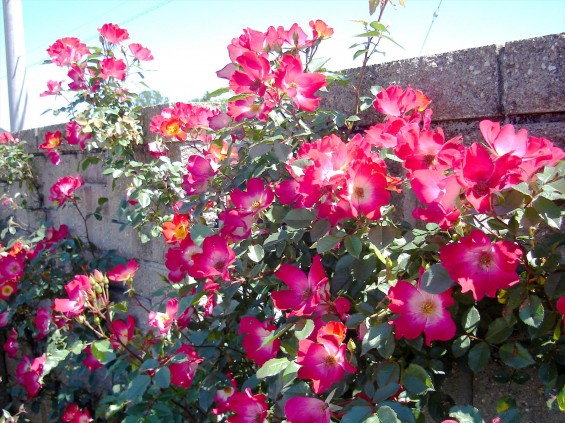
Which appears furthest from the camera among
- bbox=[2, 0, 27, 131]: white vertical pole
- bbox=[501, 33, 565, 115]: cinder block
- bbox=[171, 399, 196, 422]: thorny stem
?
bbox=[2, 0, 27, 131]: white vertical pole

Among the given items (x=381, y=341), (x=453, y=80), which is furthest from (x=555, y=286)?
(x=453, y=80)

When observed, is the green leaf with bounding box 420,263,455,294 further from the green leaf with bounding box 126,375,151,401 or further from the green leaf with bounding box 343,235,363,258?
the green leaf with bounding box 126,375,151,401

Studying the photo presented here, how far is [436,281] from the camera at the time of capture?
81 cm

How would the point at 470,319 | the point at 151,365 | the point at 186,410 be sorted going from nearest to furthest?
the point at 470,319, the point at 151,365, the point at 186,410

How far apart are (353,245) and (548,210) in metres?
0.28

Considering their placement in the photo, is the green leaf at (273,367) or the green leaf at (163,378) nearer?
the green leaf at (273,367)

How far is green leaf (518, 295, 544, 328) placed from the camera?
0.81m

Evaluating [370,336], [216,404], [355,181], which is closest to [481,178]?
[355,181]

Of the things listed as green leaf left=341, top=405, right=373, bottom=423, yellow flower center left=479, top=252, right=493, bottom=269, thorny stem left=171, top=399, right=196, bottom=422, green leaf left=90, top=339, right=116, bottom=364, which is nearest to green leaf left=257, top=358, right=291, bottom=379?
green leaf left=341, top=405, right=373, bottom=423

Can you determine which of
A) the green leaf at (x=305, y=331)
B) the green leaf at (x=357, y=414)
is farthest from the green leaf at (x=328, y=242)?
the green leaf at (x=357, y=414)

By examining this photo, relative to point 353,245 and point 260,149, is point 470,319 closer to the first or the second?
point 353,245

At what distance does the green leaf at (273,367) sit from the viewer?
943mm

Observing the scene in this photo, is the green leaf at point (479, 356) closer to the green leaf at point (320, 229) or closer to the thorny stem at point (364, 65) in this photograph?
the green leaf at point (320, 229)

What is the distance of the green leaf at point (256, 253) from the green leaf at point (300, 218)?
0.13 metres
